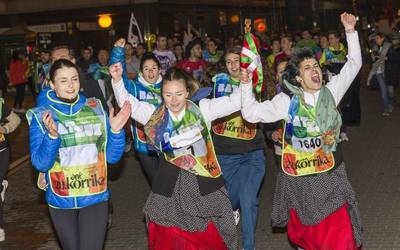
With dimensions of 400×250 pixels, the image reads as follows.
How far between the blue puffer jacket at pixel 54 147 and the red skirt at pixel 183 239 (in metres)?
0.47

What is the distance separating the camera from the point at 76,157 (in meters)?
→ 5.18

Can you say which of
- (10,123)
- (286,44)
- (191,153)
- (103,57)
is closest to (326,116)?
(191,153)

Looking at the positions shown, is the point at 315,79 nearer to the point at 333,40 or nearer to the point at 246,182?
the point at 246,182

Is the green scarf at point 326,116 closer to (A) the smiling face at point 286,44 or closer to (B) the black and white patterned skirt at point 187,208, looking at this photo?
(B) the black and white patterned skirt at point 187,208

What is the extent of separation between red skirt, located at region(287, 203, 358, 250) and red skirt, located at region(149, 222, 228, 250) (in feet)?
2.39

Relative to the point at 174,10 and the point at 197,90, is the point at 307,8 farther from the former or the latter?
the point at 197,90

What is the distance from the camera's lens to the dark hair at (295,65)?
18.5 feet

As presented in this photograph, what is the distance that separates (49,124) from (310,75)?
6.59 ft

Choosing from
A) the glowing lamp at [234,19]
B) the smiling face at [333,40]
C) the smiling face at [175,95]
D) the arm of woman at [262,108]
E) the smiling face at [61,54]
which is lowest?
the arm of woman at [262,108]

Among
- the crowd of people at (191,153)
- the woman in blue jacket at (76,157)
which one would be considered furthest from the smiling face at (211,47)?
the woman in blue jacket at (76,157)

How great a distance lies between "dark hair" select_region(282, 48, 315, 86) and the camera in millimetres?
5627

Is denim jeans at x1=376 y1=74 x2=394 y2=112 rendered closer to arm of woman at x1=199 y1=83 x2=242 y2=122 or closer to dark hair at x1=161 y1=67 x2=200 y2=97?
arm of woman at x1=199 y1=83 x2=242 y2=122

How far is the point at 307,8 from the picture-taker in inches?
1490

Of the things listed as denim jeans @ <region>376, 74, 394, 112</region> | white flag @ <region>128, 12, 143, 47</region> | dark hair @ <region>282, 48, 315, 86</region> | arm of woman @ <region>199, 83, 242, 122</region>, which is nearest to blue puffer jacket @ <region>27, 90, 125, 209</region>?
arm of woman @ <region>199, 83, 242, 122</region>
